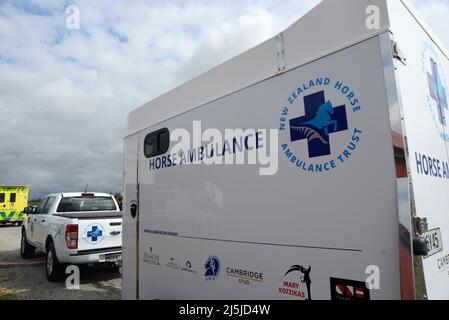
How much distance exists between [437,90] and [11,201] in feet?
70.2

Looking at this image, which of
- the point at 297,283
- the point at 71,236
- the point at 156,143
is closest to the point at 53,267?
the point at 71,236

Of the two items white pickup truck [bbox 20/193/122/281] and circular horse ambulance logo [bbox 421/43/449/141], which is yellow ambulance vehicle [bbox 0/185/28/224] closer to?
white pickup truck [bbox 20/193/122/281]

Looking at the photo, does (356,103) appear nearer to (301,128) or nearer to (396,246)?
(301,128)

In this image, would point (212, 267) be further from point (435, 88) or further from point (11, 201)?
point (11, 201)

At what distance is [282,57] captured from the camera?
223cm

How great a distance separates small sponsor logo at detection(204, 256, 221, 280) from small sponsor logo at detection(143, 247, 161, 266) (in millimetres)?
869

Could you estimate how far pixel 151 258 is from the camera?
338cm

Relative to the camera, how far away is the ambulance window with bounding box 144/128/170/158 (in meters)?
3.32

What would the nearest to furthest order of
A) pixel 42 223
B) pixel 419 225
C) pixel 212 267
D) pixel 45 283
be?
1. pixel 419 225
2. pixel 212 267
3. pixel 45 283
4. pixel 42 223

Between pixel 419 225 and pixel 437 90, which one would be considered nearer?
pixel 419 225

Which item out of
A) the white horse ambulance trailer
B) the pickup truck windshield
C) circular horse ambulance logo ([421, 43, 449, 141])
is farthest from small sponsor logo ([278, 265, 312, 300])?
the pickup truck windshield

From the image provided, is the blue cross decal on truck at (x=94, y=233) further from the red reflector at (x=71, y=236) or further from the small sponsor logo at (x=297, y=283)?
the small sponsor logo at (x=297, y=283)

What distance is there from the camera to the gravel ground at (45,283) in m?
5.53

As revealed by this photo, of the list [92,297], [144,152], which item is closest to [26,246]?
[92,297]
